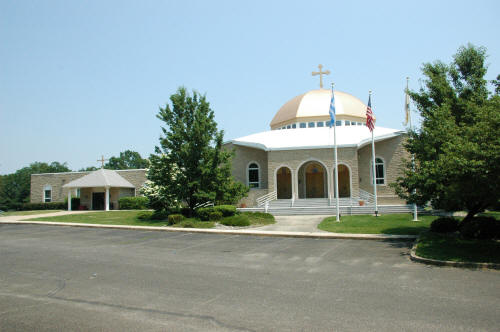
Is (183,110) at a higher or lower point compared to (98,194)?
higher

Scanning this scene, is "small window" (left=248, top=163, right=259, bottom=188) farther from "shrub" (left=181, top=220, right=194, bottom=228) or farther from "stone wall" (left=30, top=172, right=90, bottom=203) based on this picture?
"stone wall" (left=30, top=172, right=90, bottom=203)

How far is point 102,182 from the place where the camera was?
36062mm

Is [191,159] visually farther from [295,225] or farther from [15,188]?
[15,188]

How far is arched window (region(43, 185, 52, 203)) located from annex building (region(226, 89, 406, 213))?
74.6ft

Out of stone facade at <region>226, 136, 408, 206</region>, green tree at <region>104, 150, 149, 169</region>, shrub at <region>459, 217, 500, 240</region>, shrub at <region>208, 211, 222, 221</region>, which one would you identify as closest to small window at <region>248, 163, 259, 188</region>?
stone facade at <region>226, 136, 408, 206</region>

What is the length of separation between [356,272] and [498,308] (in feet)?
10.8

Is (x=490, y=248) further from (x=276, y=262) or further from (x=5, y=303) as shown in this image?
(x=5, y=303)

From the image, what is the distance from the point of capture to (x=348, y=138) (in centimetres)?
2839

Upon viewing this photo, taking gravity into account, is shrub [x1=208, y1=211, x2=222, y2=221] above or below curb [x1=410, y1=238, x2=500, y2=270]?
above

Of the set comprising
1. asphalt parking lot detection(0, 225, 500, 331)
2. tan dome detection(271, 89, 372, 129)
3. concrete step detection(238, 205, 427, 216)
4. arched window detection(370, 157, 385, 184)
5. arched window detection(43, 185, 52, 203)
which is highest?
tan dome detection(271, 89, 372, 129)

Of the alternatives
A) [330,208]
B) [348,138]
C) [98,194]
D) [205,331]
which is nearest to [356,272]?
[205,331]

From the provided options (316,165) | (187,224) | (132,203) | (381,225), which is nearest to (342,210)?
(381,225)

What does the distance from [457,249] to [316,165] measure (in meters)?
19.6

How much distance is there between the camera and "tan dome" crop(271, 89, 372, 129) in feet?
120
